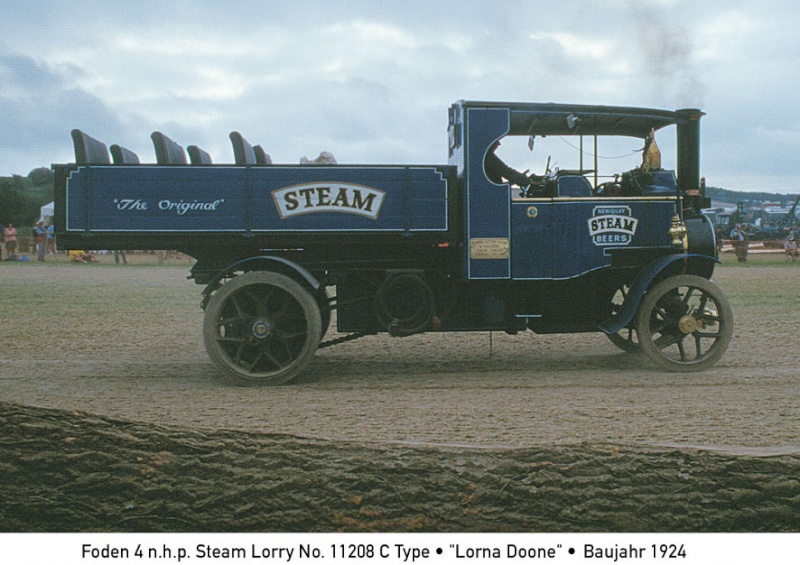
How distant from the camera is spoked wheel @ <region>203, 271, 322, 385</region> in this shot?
6.11 meters

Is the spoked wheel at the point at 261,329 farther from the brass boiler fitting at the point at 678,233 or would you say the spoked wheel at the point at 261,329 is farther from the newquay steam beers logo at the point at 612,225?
the brass boiler fitting at the point at 678,233

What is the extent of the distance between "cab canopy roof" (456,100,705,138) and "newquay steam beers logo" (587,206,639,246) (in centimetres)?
81

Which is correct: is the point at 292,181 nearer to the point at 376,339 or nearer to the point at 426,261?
the point at 426,261

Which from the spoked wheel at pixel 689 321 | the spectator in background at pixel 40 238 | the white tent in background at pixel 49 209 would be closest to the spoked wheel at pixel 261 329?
the white tent in background at pixel 49 209

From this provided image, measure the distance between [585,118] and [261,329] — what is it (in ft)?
11.1

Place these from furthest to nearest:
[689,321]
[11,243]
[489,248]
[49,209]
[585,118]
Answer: [11,243] < [49,209] < [585,118] < [689,321] < [489,248]

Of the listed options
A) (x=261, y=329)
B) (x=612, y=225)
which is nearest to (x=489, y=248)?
(x=612, y=225)

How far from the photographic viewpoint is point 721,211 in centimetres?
4175

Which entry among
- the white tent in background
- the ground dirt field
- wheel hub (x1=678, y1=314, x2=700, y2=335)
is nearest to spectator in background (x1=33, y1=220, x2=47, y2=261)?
the white tent in background

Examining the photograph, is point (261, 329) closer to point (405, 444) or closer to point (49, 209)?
point (405, 444)

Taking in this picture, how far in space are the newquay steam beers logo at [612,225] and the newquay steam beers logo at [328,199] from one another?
6.11 feet

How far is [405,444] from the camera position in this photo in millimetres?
3242

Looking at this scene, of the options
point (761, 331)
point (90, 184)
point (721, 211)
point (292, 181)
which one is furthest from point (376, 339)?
point (721, 211)
